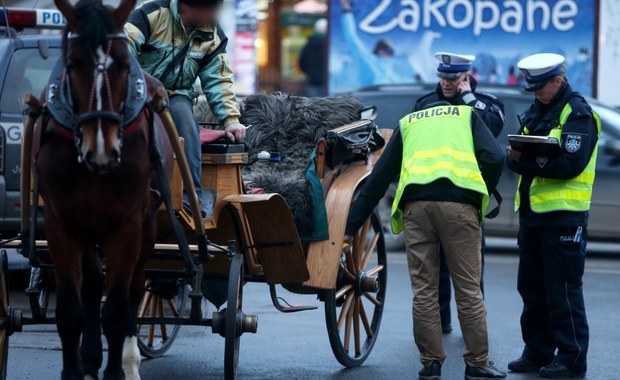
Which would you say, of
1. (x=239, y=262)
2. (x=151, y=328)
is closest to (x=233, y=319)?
(x=239, y=262)

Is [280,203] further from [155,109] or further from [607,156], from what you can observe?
[607,156]

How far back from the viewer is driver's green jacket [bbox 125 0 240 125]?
668 cm

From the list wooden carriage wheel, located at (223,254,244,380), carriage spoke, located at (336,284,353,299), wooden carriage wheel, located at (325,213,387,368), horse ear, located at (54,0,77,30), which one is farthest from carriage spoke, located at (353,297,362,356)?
horse ear, located at (54,0,77,30)

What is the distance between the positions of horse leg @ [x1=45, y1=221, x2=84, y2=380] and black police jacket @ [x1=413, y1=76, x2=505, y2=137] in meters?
3.19

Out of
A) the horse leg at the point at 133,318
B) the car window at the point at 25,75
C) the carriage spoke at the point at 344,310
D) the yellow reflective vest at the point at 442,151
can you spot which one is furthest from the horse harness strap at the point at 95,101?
the car window at the point at 25,75

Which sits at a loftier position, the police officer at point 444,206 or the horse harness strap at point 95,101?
the horse harness strap at point 95,101

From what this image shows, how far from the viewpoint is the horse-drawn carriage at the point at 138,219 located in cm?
528

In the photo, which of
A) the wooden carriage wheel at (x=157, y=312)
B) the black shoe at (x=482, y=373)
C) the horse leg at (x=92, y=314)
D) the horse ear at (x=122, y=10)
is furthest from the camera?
the wooden carriage wheel at (x=157, y=312)

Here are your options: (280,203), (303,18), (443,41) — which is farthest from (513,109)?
(303,18)

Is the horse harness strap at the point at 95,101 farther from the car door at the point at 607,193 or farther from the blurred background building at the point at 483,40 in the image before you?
the blurred background building at the point at 483,40

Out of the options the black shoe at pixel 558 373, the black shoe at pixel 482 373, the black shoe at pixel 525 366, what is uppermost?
the black shoe at pixel 482 373

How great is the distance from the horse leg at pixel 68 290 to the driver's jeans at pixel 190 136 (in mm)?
1008

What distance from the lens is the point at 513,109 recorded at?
13891mm

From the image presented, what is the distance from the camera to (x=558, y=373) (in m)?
7.43
